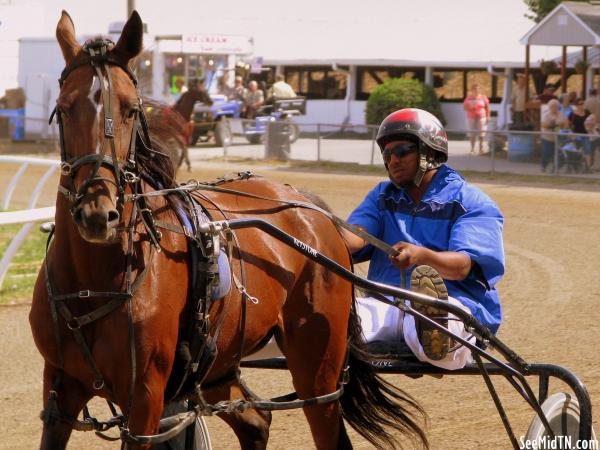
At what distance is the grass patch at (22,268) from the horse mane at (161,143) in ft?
15.2

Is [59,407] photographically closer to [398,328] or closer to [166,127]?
[166,127]

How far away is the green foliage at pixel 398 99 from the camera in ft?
88.4

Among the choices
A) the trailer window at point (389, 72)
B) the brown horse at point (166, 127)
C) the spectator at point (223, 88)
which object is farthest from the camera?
the trailer window at point (389, 72)

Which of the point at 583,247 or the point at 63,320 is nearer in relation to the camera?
the point at 63,320

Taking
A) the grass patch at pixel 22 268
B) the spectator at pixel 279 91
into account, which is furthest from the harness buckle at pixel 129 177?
the spectator at pixel 279 91

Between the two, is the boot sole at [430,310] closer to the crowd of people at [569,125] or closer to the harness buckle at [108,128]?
the harness buckle at [108,128]

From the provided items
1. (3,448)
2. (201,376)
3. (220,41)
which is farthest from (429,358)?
(220,41)

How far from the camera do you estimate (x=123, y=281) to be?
3.67m

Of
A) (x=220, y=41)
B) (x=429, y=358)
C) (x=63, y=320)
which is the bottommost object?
(x=429, y=358)

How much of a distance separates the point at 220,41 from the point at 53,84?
4566 millimetres

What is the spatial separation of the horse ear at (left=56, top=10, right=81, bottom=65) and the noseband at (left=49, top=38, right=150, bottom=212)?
0.21ft

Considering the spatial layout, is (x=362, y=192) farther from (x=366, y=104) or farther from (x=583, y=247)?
(x=366, y=104)

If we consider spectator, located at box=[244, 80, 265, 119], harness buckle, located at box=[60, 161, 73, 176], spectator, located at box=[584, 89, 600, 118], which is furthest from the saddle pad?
spectator, located at box=[244, 80, 265, 119]

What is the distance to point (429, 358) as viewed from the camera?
4.55 meters
